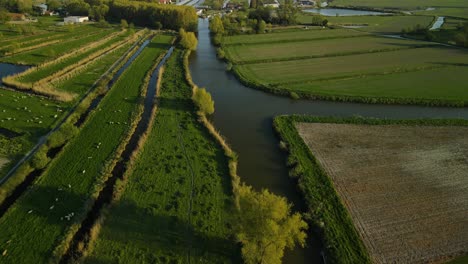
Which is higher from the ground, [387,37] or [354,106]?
[387,37]

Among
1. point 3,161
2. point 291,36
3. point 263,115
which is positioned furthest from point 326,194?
point 291,36

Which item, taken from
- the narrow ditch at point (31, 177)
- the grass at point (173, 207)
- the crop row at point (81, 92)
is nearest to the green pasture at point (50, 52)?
the crop row at point (81, 92)

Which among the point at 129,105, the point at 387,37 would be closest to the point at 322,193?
the point at 129,105

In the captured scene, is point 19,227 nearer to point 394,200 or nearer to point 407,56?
point 394,200

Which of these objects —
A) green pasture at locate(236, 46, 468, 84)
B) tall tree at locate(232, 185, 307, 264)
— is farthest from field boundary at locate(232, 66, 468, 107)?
tall tree at locate(232, 185, 307, 264)

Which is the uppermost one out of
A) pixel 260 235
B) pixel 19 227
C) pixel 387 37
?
pixel 387 37

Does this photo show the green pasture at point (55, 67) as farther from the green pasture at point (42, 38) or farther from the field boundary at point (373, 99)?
the field boundary at point (373, 99)

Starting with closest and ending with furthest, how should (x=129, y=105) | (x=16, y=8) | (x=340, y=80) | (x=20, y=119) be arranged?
(x=20, y=119)
(x=129, y=105)
(x=340, y=80)
(x=16, y=8)
